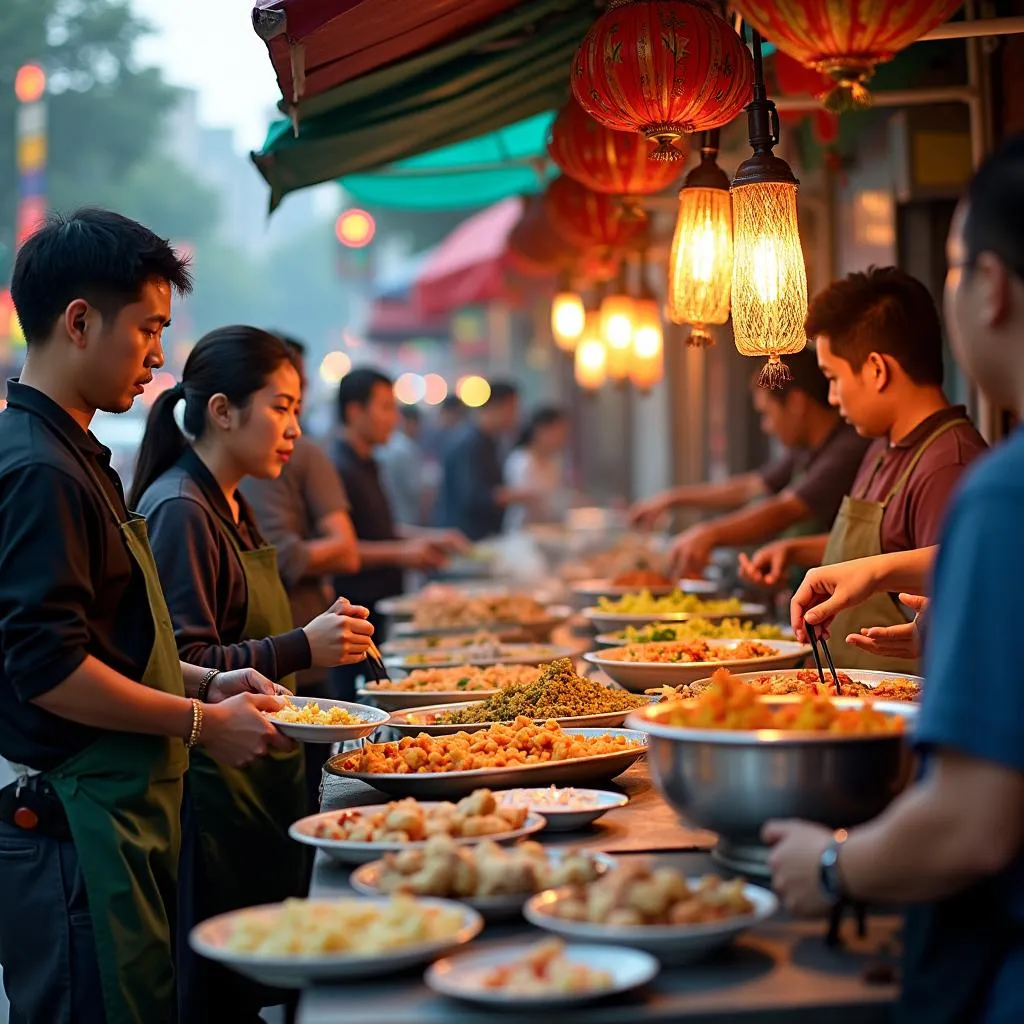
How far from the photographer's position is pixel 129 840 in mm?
2920

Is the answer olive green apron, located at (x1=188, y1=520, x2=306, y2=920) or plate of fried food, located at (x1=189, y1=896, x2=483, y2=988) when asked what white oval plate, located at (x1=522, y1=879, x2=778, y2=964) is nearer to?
plate of fried food, located at (x1=189, y1=896, x2=483, y2=988)

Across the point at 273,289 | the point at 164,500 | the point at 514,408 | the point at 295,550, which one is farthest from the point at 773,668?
the point at 273,289

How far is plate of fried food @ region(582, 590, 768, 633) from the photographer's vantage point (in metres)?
5.36

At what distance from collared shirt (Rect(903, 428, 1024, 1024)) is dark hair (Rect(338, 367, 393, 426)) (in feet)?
19.1

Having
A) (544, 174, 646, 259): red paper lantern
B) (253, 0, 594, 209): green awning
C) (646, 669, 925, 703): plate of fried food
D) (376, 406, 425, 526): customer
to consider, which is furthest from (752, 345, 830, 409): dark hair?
(376, 406, 425, 526): customer

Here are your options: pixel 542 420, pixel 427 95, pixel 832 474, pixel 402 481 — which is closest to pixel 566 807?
pixel 427 95

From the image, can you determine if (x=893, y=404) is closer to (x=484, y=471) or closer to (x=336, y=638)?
(x=336, y=638)

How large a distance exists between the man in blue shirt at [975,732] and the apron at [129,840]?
153cm

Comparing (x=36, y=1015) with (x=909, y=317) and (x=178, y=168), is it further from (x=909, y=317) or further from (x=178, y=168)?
(x=178, y=168)

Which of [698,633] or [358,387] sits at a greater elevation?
[358,387]

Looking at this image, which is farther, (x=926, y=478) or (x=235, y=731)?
(x=926, y=478)

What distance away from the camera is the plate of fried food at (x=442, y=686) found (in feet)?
13.5

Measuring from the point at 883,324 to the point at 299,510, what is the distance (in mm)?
2808

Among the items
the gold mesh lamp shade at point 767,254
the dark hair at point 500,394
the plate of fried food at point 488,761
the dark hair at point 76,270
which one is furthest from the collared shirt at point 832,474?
the dark hair at point 500,394
